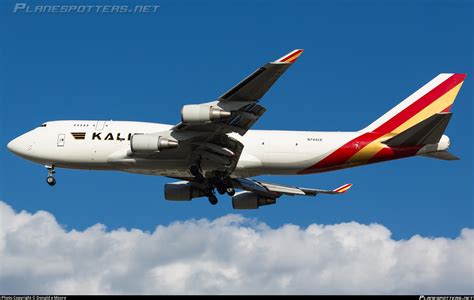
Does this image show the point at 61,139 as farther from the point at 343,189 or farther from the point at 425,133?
the point at 425,133

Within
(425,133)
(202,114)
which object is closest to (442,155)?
(425,133)

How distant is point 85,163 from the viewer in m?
56.2

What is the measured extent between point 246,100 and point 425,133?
37.3 feet

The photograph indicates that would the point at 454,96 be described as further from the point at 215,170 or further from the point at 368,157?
the point at 215,170

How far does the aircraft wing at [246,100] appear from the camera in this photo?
45531 millimetres

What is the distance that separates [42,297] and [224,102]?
536 inches

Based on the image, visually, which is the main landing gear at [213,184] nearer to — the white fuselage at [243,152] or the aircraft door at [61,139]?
the white fuselage at [243,152]

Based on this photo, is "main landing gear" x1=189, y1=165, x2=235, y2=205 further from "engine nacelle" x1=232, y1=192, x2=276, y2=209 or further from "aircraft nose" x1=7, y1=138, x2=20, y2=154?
"aircraft nose" x1=7, y1=138, x2=20, y2=154

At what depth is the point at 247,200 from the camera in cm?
6350

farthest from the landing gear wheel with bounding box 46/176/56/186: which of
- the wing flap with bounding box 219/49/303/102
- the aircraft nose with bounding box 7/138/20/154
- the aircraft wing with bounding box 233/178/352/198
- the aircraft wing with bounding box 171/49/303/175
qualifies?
the wing flap with bounding box 219/49/303/102

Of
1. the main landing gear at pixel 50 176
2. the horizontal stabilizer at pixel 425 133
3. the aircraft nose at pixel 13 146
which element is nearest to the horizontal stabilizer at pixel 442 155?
the horizontal stabilizer at pixel 425 133

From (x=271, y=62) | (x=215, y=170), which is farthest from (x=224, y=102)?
(x=215, y=170)

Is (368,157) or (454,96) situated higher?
(454,96)

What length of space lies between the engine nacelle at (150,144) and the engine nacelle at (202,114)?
12.1ft
